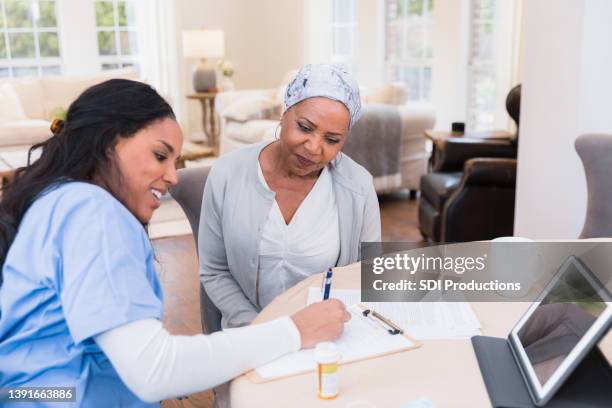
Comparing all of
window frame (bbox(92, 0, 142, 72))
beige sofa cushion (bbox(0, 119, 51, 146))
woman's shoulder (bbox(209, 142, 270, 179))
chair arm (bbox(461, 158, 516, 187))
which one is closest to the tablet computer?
woman's shoulder (bbox(209, 142, 270, 179))

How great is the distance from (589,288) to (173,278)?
282 centimetres

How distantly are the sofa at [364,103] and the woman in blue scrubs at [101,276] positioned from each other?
401 cm

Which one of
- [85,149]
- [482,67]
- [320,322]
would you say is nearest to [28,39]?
[482,67]

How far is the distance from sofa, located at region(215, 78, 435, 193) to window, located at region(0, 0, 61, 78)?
6.90ft

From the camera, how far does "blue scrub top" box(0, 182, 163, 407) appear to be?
0.99 meters

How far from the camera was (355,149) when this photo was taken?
16.1 ft

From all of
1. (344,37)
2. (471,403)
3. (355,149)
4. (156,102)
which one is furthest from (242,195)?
(344,37)

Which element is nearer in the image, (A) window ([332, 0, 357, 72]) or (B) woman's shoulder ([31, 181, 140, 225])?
(B) woman's shoulder ([31, 181, 140, 225])

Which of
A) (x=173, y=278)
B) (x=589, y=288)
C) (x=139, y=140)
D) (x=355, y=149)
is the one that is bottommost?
(x=173, y=278)

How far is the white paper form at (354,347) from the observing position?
1146 millimetres

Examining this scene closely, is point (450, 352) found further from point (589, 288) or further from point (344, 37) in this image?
point (344, 37)

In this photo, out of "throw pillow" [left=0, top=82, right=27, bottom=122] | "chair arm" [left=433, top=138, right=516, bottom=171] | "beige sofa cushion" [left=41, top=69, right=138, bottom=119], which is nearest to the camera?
"chair arm" [left=433, top=138, right=516, bottom=171]

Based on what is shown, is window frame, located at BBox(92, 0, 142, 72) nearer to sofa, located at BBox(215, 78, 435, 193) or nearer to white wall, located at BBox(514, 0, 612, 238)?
sofa, located at BBox(215, 78, 435, 193)

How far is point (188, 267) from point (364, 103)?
85.4 inches
